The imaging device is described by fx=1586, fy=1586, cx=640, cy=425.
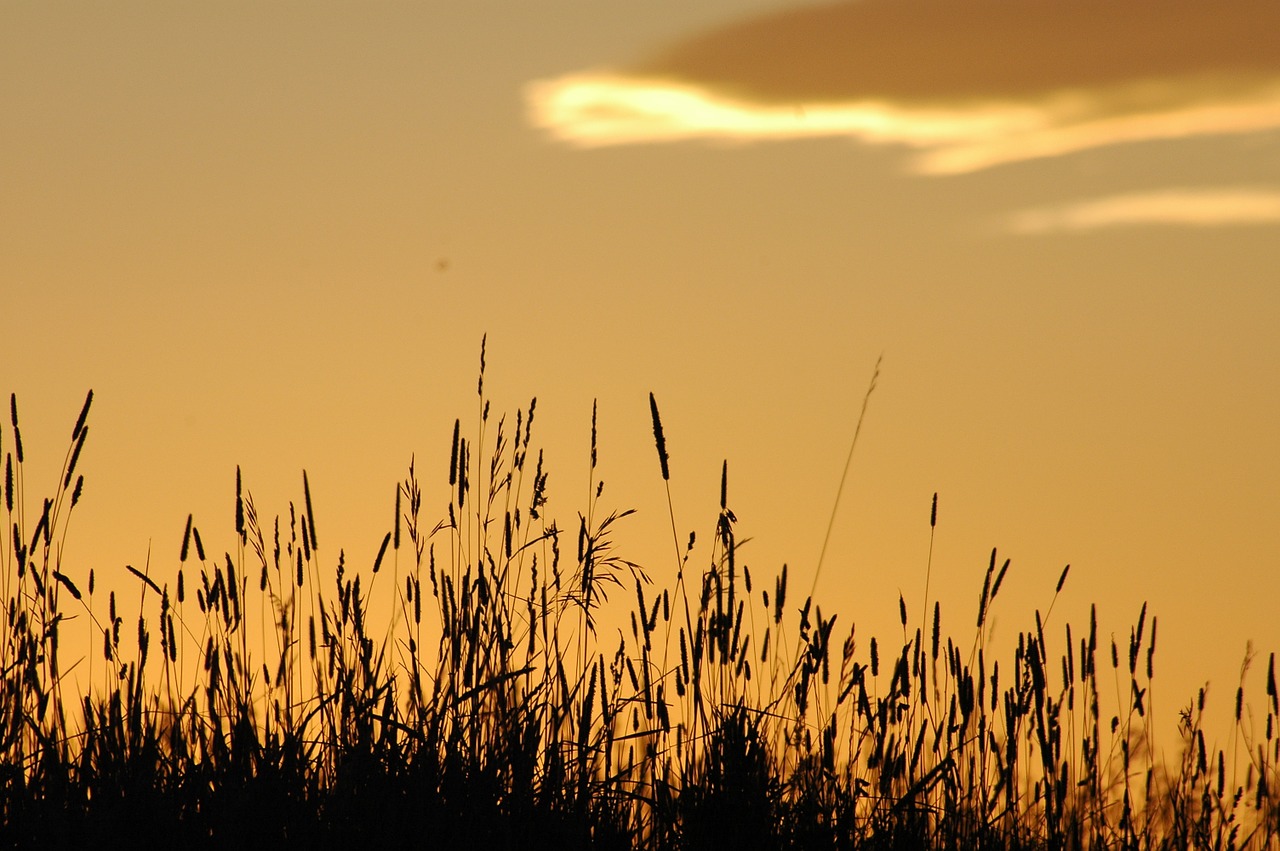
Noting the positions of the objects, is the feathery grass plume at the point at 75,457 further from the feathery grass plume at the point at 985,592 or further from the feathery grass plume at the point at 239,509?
the feathery grass plume at the point at 985,592

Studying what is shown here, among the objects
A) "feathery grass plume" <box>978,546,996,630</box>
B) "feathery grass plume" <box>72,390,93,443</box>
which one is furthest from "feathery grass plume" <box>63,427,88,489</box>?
"feathery grass plume" <box>978,546,996,630</box>

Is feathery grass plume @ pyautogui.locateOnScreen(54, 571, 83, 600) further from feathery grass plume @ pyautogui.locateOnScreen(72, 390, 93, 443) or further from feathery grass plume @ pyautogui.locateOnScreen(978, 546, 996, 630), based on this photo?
feathery grass plume @ pyautogui.locateOnScreen(978, 546, 996, 630)

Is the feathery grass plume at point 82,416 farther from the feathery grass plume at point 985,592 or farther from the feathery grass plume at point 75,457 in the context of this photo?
the feathery grass plume at point 985,592

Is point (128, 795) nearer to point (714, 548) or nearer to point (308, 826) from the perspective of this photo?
point (308, 826)

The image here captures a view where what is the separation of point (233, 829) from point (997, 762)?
163 cm

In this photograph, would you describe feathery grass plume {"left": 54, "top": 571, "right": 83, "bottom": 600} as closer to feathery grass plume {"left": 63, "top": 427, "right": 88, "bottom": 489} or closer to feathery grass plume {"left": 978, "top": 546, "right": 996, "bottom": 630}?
feathery grass plume {"left": 63, "top": 427, "right": 88, "bottom": 489}

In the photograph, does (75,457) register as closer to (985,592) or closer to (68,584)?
(68,584)

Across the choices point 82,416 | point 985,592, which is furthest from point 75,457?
point 985,592

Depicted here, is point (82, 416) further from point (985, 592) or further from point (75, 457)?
point (985, 592)

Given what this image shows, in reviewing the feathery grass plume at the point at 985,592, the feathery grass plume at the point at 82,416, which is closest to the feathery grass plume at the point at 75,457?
the feathery grass plume at the point at 82,416

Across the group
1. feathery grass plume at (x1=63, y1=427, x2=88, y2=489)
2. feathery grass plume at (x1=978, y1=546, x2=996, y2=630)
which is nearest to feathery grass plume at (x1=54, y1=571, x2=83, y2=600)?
feathery grass plume at (x1=63, y1=427, x2=88, y2=489)

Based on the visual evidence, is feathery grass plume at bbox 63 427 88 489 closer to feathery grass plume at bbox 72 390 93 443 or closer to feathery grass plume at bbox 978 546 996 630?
feathery grass plume at bbox 72 390 93 443

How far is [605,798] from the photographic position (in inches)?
121

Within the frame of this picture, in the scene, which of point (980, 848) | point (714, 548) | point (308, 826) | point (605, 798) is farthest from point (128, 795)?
point (980, 848)
